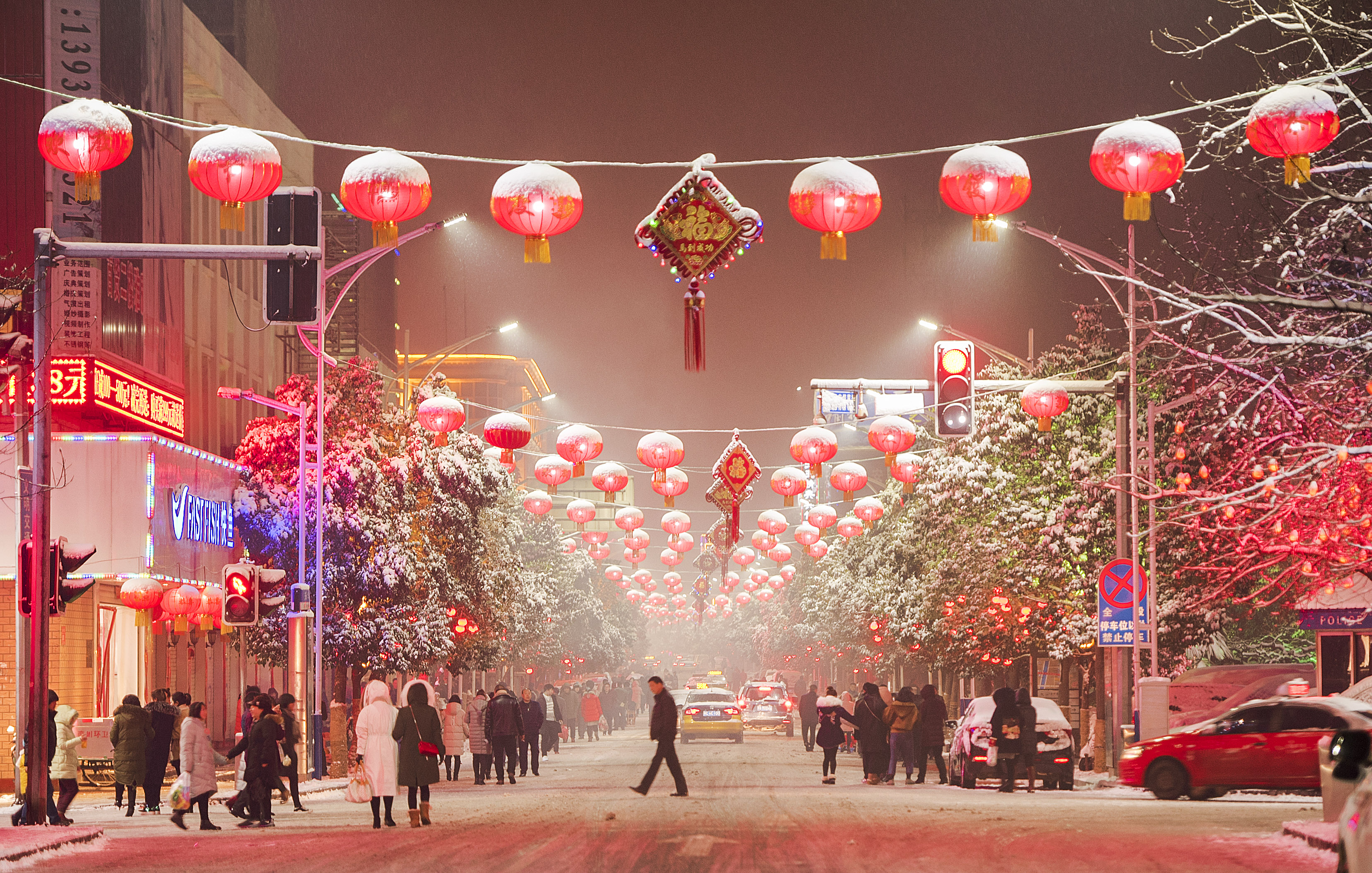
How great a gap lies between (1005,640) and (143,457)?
21663 mm

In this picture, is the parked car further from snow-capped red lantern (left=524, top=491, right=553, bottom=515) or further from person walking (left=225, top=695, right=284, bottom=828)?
snow-capped red lantern (left=524, top=491, right=553, bottom=515)

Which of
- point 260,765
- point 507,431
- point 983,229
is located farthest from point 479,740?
point 983,229

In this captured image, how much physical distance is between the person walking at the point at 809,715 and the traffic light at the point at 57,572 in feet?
70.7

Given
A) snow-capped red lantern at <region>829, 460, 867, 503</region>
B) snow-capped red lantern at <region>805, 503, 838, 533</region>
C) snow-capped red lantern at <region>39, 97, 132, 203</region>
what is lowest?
snow-capped red lantern at <region>805, 503, 838, 533</region>

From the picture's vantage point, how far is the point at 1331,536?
22.7 m

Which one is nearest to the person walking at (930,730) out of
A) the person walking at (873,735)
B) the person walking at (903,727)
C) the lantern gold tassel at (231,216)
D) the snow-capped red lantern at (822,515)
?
the person walking at (903,727)

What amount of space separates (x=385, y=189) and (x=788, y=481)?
66.2 feet

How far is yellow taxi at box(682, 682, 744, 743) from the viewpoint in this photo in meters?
50.2

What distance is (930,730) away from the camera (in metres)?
30.7

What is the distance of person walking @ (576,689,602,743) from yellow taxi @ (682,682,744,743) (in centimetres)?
861

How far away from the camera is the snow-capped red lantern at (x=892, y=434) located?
28.8 m

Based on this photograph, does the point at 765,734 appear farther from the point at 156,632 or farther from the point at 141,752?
the point at 141,752

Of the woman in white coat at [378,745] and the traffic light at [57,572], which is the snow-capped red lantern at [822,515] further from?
the traffic light at [57,572]

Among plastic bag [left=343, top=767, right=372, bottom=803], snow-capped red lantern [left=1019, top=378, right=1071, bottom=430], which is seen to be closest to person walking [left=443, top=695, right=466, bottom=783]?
plastic bag [left=343, top=767, right=372, bottom=803]
